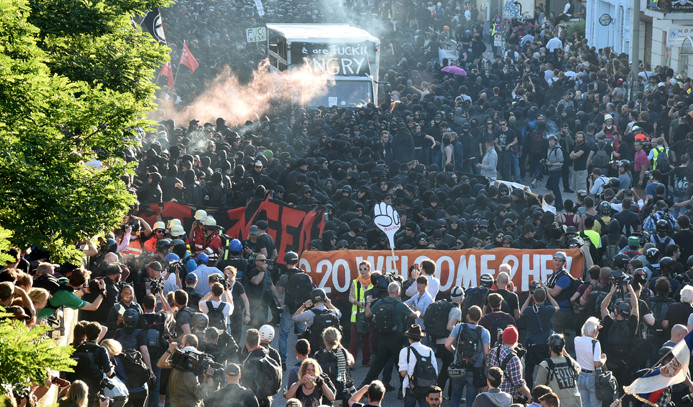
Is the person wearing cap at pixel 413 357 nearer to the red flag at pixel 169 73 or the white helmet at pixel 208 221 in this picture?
the white helmet at pixel 208 221

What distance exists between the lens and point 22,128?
28.8 ft

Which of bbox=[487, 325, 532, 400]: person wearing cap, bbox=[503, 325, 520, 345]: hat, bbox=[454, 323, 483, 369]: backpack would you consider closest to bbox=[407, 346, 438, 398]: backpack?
bbox=[454, 323, 483, 369]: backpack

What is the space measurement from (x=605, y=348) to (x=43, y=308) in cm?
602

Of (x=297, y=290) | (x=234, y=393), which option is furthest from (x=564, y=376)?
(x=297, y=290)

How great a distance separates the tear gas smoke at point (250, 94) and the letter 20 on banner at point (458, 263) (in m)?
13.9

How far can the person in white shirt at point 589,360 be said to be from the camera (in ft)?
37.0

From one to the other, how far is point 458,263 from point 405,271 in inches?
28.4

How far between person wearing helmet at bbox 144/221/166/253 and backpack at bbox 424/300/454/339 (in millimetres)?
4649

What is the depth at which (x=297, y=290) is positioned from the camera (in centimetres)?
1392

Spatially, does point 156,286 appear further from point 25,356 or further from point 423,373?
point 25,356

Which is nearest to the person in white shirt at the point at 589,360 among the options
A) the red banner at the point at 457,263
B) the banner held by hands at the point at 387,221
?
the red banner at the point at 457,263

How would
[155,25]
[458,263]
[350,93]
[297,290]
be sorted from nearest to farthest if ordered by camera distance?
[297,290], [458,263], [155,25], [350,93]

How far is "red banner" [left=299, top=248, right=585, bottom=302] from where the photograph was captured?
1512 centimetres

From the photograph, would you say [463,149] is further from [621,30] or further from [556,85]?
[621,30]
